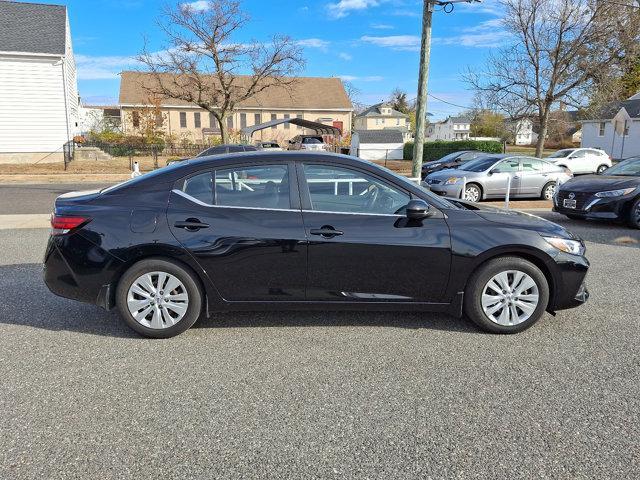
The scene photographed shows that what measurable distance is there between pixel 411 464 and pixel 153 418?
152cm

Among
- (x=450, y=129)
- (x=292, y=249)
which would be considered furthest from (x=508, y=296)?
(x=450, y=129)

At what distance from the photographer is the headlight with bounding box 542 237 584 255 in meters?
4.16

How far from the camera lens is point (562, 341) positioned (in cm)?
405

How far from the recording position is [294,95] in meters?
51.9

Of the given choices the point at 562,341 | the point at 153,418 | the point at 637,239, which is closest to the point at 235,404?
the point at 153,418

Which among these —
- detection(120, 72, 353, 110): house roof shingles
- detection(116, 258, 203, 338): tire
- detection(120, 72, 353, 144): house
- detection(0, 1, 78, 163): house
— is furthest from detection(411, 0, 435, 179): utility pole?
detection(120, 72, 353, 110): house roof shingles

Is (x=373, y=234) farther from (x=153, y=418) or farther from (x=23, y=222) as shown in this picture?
(x=23, y=222)

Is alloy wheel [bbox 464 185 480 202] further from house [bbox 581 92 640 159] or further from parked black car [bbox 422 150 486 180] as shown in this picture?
house [bbox 581 92 640 159]

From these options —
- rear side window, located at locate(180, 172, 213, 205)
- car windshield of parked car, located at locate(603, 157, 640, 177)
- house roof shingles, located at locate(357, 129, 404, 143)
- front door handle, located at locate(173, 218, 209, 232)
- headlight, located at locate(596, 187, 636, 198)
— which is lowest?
front door handle, located at locate(173, 218, 209, 232)

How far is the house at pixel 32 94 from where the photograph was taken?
24016mm

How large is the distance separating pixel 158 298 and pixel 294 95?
166ft

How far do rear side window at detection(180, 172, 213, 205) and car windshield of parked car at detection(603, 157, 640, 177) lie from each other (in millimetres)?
9029

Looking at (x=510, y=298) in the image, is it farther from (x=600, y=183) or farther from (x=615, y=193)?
(x=600, y=183)

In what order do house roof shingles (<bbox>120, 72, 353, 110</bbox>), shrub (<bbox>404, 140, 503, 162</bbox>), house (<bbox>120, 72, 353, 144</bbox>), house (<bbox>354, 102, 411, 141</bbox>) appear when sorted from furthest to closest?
house (<bbox>354, 102, 411, 141</bbox>) < house (<bbox>120, 72, 353, 144</bbox>) < house roof shingles (<bbox>120, 72, 353, 110</bbox>) < shrub (<bbox>404, 140, 503, 162</bbox>)
